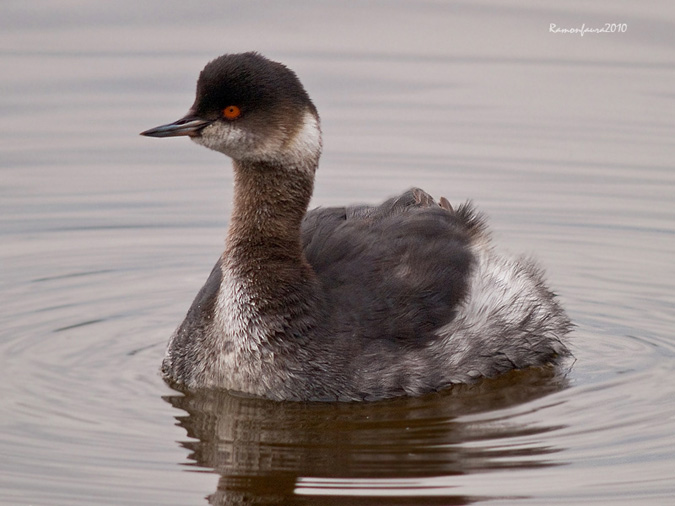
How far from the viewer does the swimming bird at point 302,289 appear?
937 cm

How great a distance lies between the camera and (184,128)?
9.41 metres

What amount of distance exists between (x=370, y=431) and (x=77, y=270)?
12.3ft

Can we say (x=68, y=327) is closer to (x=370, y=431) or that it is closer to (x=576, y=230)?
(x=370, y=431)

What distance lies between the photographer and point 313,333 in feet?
30.9

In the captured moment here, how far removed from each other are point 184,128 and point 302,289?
1.21 meters

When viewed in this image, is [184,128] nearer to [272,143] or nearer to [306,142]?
[272,143]

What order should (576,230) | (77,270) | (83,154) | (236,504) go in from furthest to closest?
(83,154) < (576,230) < (77,270) < (236,504)

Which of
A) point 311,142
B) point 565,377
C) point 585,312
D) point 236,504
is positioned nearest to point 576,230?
point 585,312

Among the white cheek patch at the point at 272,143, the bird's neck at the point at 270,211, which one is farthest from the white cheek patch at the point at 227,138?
the bird's neck at the point at 270,211

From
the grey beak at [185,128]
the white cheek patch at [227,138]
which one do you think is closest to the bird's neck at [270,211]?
the white cheek patch at [227,138]

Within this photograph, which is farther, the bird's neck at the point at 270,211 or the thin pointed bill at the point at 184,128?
the bird's neck at the point at 270,211

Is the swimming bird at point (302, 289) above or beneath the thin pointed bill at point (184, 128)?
beneath

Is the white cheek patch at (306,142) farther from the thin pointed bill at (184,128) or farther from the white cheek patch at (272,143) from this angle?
the thin pointed bill at (184,128)

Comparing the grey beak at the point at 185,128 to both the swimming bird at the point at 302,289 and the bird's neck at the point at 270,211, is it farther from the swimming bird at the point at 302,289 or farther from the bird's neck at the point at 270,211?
the bird's neck at the point at 270,211
